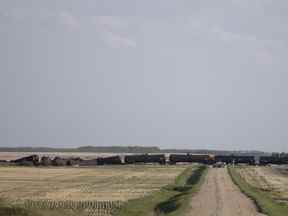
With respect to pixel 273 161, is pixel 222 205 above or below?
below

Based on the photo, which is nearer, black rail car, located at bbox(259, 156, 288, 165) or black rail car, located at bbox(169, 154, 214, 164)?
black rail car, located at bbox(259, 156, 288, 165)

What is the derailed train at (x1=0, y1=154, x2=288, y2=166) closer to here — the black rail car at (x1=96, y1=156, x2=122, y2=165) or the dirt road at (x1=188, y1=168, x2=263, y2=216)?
the black rail car at (x1=96, y1=156, x2=122, y2=165)

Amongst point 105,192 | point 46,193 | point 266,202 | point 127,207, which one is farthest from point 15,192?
point 266,202

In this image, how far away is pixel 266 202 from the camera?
3297 cm

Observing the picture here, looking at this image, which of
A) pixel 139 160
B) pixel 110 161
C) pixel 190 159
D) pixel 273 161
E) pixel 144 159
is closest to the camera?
pixel 110 161

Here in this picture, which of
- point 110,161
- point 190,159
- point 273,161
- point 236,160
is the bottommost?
point 110,161

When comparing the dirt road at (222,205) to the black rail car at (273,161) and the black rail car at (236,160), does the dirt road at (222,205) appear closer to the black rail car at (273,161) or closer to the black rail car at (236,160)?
the black rail car at (236,160)

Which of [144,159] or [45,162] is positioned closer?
[45,162]

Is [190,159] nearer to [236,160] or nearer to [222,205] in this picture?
[236,160]

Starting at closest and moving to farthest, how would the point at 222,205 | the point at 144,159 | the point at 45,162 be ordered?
the point at 222,205, the point at 45,162, the point at 144,159

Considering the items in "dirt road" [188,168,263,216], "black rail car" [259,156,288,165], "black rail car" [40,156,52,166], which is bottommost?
"dirt road" [188,168,263,216]

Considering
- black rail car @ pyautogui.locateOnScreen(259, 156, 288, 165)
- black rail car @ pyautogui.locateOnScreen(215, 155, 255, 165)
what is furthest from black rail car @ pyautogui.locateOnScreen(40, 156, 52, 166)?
black rail car @ pyautogui.locateOnScreen(259, 156, 288, 165)

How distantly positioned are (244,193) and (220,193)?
61.2 inches

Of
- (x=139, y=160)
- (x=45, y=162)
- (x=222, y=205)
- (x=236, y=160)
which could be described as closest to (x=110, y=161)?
(x=139, y=160)
